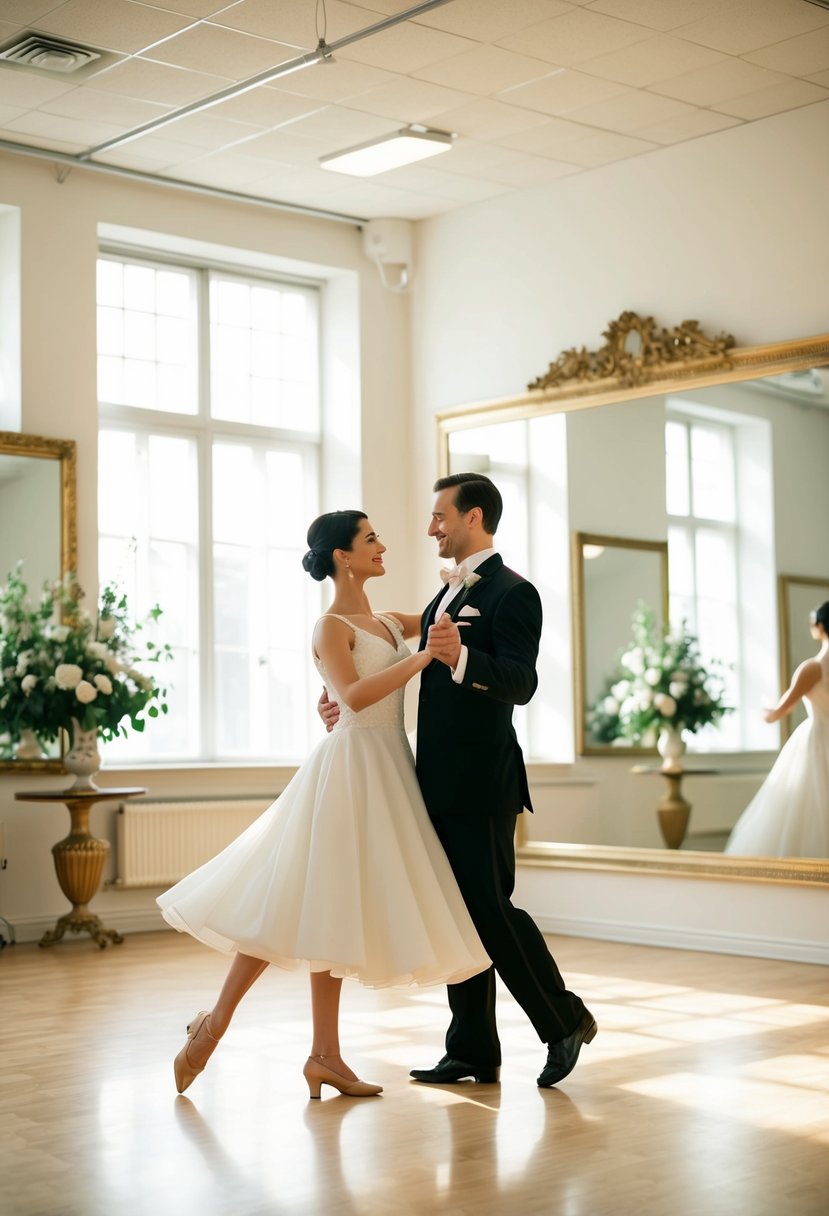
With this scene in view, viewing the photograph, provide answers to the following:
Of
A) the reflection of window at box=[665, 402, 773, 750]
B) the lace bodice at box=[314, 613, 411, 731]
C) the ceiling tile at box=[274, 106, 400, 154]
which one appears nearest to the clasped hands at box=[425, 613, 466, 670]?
the lace bodice at box=[314, 613, 411, 731]

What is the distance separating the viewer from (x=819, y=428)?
6.66 metres

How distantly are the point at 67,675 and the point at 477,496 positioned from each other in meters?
3.20

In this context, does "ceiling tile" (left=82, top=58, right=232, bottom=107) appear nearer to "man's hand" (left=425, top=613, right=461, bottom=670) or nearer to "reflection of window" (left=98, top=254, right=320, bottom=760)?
"reflection of window" (left=98, top=254, right=320, bottom=760)

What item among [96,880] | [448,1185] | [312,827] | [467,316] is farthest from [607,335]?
[448,1185]

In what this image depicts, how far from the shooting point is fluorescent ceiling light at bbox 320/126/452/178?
7.00 metres

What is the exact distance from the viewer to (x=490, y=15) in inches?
230

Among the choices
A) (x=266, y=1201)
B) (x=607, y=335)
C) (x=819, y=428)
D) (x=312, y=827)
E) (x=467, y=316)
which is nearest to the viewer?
(x=266, y=1201)

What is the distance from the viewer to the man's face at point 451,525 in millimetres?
4324

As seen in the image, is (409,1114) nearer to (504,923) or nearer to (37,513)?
(504,923)

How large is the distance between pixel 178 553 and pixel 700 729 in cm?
312

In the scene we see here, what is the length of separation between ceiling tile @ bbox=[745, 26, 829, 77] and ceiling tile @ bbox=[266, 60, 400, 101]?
1559 millimetres

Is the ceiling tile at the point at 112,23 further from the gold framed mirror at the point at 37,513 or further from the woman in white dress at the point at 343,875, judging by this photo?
the woman in white dress at the point at 343,875

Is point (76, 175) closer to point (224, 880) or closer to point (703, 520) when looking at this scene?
point (703, 520)

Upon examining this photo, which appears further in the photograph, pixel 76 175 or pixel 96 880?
pixel 76 175
